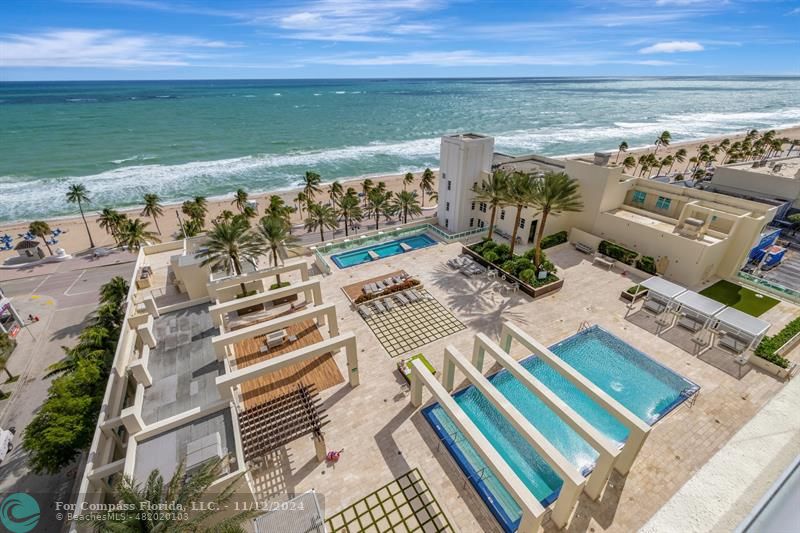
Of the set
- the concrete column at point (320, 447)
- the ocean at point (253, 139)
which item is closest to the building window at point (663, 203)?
the concrete column at point (320, 447)

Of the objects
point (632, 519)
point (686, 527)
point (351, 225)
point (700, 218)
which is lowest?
point (351, 225)

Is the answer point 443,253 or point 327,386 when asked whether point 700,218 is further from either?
point 327,386

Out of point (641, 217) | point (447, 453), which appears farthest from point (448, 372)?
point (641, 217)

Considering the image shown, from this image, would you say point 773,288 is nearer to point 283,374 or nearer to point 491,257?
point 491,257

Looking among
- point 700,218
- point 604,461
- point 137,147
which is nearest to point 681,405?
point 604,461

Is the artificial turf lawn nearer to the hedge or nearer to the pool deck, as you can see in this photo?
the pool deck

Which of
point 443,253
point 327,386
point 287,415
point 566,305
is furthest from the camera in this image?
point 443,253

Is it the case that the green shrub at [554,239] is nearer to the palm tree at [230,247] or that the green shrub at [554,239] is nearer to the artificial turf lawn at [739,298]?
the artificial turf lawn at [739,298]

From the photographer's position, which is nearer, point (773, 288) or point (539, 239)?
point (773, 288)
